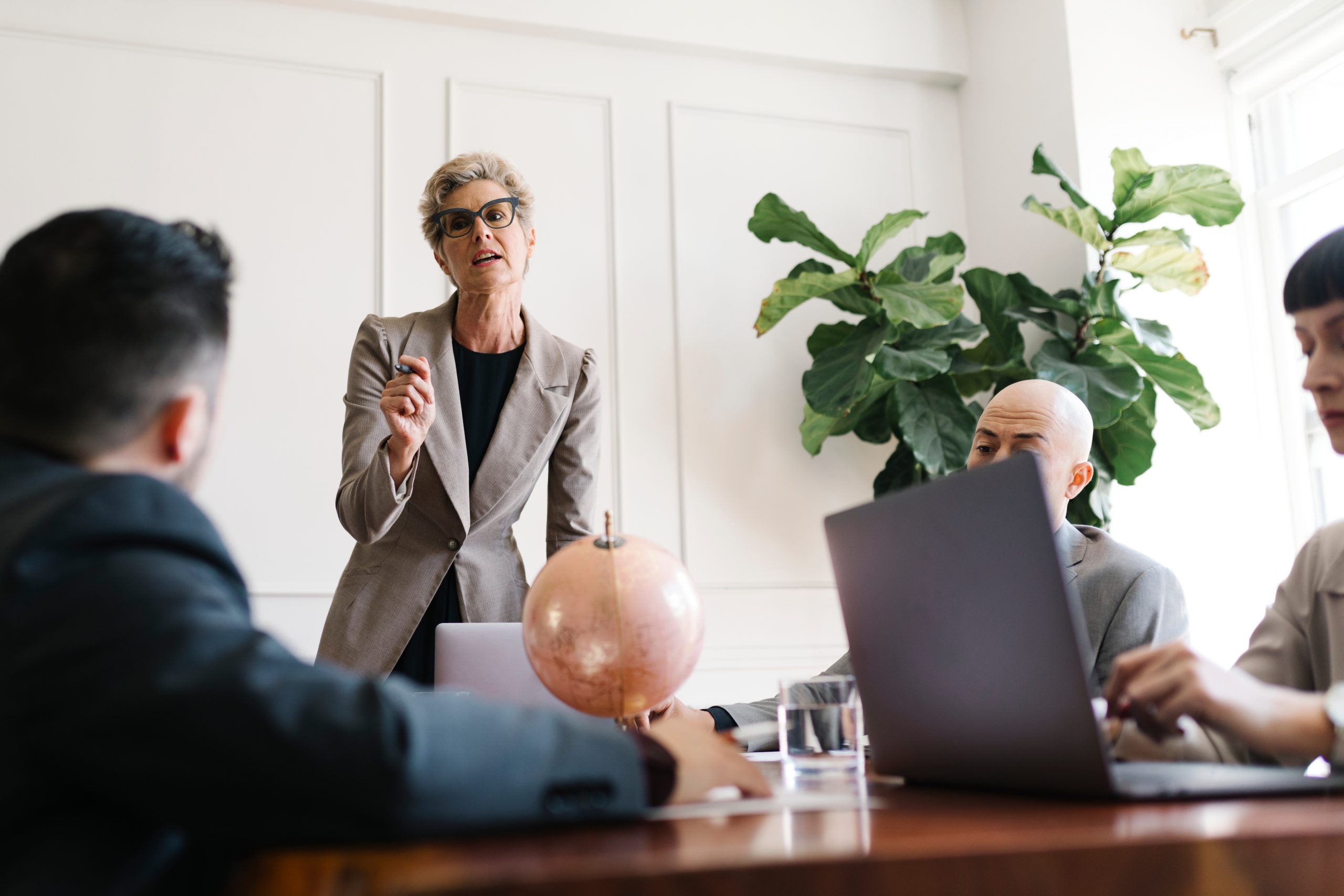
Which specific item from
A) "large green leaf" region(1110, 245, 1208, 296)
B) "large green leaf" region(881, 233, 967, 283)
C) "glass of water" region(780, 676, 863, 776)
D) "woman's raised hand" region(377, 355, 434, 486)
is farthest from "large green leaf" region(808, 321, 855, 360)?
"glass of water" region(780, 676, 863, 776)

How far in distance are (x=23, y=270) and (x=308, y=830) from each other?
443 mm

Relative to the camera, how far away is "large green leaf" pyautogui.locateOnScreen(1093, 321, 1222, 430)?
342 cm

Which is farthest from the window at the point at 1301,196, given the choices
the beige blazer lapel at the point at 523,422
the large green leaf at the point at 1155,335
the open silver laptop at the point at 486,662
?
the open silver laptop at the point at 486,662

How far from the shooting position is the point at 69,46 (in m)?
3.49

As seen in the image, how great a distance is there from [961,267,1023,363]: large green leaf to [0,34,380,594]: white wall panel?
6.37 ft

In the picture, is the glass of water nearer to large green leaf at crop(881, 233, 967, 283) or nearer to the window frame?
large green leaf at crop(881, 233, 967, 283)

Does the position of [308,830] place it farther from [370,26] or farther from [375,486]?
[370,26]

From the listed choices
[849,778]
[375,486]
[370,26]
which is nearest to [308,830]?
[849,778]

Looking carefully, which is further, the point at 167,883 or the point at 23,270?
the point at 23,270

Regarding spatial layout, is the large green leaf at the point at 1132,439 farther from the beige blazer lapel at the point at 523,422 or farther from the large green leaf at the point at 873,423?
the beige blazer lapel at the point at 523,422

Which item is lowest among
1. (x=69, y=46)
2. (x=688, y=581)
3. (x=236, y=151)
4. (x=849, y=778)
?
(x=849, y=778)

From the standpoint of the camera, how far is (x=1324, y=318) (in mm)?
1259

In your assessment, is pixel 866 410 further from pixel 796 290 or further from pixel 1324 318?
pixel 1324 318

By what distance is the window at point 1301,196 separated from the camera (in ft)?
11.9
